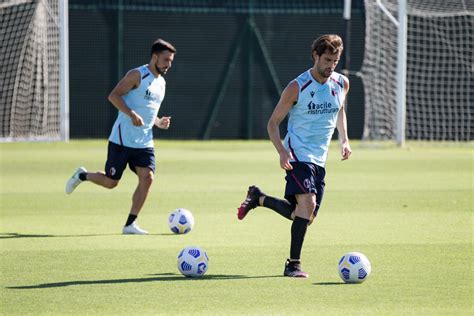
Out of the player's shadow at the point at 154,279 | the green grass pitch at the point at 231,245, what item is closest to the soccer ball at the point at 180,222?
the green grass pitch at the point at 231,245

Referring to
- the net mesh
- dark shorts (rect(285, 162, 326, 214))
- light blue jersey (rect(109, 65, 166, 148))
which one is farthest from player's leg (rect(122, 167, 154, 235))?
the net mesh

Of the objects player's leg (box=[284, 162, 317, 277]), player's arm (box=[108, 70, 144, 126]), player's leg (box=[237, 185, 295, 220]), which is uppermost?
player's arm (box=[108, 70, 144, 126])

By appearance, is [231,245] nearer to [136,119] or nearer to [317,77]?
[136,119]

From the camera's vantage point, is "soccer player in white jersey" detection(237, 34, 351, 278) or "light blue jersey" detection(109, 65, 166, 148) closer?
"soccer player in white jersey" detection(237, 34, 351, 278)

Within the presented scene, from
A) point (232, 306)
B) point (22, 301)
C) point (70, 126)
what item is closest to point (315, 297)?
point (232, 306)

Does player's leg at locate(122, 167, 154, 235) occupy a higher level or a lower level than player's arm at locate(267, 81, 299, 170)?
lower

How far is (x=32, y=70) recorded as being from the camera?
82.9ft

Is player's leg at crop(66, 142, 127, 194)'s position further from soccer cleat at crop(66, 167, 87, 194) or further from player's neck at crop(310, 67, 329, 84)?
player's neck at crop(310, 67, 329, 84)

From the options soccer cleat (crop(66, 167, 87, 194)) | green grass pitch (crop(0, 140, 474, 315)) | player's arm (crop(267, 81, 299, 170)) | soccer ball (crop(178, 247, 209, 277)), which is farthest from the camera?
soccer cleat (crop(66, 167, 87, 194))

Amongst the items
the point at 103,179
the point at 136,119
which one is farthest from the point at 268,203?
the point at 103,179

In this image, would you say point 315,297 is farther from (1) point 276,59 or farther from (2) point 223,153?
(1) point 276,59

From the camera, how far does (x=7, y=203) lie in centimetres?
1448

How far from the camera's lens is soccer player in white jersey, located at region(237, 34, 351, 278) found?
8.69 meters

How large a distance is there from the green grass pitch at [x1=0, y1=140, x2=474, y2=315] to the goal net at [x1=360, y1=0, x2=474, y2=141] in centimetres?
634
